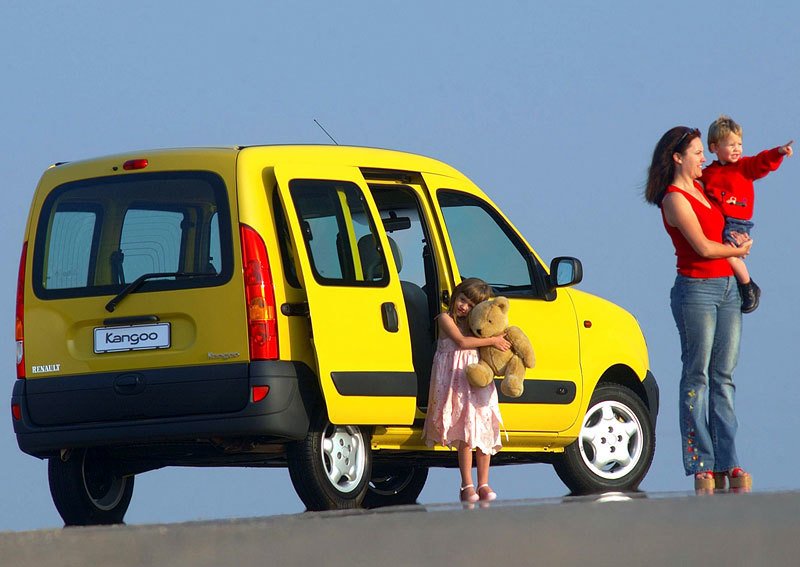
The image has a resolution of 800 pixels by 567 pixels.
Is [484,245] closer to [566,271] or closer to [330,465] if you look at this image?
[566,271]

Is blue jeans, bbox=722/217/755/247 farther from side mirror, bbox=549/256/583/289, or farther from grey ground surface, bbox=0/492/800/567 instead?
grey ground surface, bbox=0/492/800/567

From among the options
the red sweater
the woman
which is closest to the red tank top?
the woman

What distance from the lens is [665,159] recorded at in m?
9.45

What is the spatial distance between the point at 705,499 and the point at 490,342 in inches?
153

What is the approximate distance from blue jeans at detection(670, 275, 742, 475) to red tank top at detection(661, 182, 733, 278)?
4 centimetres

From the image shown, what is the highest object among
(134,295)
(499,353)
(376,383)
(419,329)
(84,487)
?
(134,295)

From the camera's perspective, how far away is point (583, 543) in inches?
225

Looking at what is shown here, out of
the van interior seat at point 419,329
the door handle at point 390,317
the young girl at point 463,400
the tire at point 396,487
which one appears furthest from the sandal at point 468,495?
the tire at point 396,487

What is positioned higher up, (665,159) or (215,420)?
(665,159)

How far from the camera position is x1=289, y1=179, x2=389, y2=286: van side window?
9.32 meters

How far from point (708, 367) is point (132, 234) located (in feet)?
11.1

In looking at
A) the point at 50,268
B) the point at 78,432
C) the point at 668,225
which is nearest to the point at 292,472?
the point at 78,432

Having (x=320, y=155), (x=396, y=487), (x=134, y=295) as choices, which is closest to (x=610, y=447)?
(x=396, y=487)

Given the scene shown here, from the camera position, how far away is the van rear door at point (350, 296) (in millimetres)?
9148
